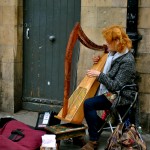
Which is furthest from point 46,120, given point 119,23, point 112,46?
point 119,23

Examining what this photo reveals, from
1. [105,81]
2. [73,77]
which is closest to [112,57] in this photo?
[105,81]

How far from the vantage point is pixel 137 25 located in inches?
257

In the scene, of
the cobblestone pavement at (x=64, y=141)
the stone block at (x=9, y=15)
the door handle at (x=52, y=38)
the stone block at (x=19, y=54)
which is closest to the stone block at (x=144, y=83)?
the cobblestone pavement at (x=64, y=141)

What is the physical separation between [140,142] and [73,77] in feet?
8.24

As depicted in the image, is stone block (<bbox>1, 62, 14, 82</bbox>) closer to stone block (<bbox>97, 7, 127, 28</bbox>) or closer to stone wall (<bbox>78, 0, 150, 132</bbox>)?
stone wall (<bbox>78, 0, 150, 132</bbox>)

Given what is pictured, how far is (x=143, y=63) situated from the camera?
6.57 meters

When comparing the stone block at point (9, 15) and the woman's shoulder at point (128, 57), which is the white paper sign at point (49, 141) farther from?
the stone block at point (9, 15)

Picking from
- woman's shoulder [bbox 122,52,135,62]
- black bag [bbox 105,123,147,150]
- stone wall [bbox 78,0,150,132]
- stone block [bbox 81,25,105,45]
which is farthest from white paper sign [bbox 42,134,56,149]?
stone block [bbox 81,25,105,45]

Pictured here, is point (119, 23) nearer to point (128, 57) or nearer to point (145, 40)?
point (145, 40)

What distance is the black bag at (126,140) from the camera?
5148 mm

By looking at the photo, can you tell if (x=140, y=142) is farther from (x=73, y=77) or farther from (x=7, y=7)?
(x=7, y=7)

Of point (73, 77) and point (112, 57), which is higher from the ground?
point (112, 57)

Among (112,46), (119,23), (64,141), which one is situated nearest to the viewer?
(112,46)

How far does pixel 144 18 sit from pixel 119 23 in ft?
1.31
